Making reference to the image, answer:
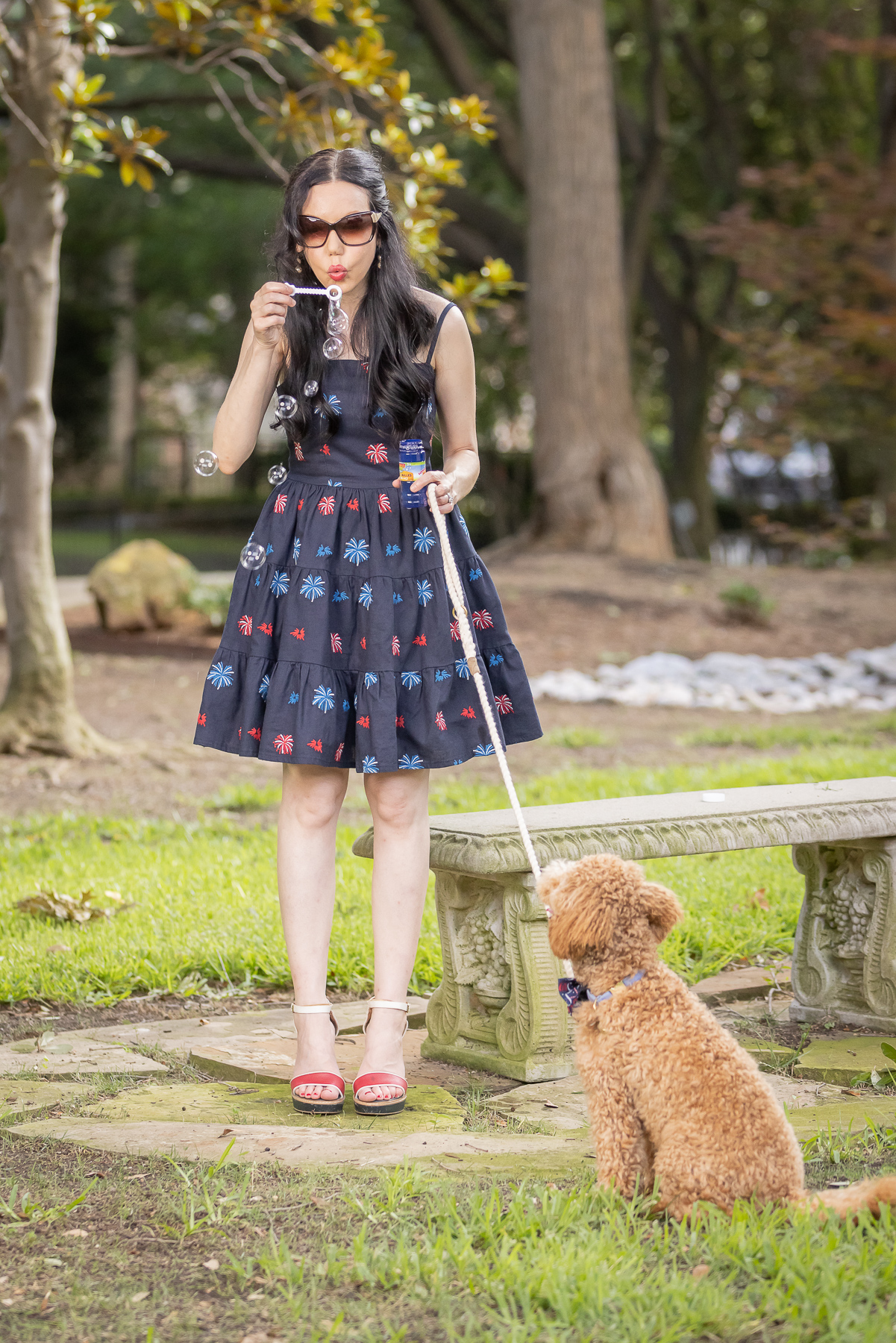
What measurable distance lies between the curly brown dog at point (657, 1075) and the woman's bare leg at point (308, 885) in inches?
29.1

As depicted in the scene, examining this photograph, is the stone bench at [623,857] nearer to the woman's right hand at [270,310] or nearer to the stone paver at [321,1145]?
the stone paver at [321,1145]

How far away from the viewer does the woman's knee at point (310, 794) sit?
120 inches

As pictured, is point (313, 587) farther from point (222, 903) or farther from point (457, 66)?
point (457, 66)

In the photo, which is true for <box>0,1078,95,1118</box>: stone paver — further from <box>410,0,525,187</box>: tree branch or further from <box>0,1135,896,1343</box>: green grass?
<box>410,0,525,187</box>: tree branch

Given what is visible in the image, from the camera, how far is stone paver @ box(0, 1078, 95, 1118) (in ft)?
9.59

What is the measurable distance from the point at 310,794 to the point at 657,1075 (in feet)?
3.47

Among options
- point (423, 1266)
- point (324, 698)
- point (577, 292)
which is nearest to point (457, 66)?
point (577, 292)

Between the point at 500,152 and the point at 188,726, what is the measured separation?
10068 millimetres

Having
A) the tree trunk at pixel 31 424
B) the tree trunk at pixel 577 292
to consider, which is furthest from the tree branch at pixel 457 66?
the tree trunk at pixel 31 424

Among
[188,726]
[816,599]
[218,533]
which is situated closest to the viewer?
[188,726]

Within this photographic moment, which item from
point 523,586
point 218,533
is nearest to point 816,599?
point 523,586

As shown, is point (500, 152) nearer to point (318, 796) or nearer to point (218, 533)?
point (218, 533)

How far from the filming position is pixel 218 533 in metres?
24.0

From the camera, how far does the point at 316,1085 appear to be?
2967 mm
